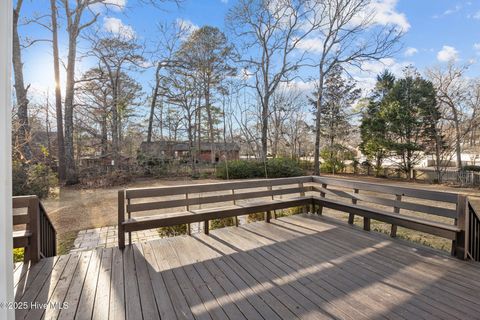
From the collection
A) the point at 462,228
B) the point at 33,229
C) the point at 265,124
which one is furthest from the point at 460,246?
the point at 265,124

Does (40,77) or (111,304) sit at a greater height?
(40,77)

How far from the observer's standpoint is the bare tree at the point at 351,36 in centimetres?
1035

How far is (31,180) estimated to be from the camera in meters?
6.82

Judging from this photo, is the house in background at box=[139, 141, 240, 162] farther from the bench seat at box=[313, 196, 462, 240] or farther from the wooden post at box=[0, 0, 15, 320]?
the wooden post at box=[0, 0, 15, 320]

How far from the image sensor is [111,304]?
1.79 meters

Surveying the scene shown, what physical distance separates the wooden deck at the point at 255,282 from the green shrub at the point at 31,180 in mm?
5741

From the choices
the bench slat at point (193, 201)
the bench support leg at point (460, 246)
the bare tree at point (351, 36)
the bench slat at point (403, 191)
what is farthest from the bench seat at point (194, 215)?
the bare tree at point (351, 36)

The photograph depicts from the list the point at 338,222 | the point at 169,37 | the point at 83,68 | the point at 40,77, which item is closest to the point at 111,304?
the point at 338,222

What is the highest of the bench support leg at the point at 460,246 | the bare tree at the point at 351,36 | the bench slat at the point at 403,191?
the bare tree at the point at 351,36

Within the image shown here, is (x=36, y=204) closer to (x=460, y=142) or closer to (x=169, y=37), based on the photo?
(x=169, y=37)

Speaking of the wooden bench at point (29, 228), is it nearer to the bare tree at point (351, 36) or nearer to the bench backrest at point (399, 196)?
the bench backrest at point (399, 196)

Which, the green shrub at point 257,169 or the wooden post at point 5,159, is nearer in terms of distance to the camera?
the wooden post at point 5,159

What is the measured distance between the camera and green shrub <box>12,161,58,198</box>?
645 centimetres

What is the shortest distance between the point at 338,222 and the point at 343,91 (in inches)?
618
